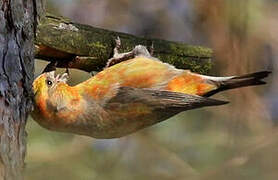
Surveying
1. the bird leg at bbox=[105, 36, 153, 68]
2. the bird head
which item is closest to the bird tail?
the bird leg at bbox=[105, 36, 153, 68]

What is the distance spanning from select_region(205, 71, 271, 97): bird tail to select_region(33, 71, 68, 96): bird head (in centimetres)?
91

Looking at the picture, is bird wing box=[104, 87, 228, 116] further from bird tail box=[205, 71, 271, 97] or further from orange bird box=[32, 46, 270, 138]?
bird tail box=[205, 71, 271, 97]

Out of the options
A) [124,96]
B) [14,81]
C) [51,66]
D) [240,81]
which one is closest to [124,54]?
[124,96]

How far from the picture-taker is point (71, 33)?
3184 mm

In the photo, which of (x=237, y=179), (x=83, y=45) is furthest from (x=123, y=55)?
(x=237, y=179)

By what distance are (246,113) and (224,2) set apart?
74 cm

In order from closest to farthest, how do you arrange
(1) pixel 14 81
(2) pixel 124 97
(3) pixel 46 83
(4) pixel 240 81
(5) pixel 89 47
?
(1) pixel 14 81
(5) pixel 89 47
(3) pixel 46 83
(2) pixel 124 97
(4) pixel 240 81

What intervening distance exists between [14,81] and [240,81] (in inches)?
68.0

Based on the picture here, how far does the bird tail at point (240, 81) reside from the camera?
372 cm

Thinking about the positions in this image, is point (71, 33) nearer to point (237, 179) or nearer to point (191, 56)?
point (191, 56)

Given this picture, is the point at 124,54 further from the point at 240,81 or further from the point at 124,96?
the point at 240,81

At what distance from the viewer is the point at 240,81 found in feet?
12.4

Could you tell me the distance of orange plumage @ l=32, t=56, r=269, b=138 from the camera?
3547 millimetres

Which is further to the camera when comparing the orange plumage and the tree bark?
the orange plumage
